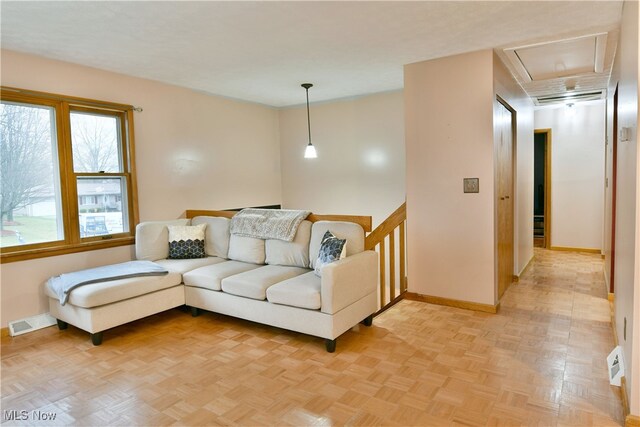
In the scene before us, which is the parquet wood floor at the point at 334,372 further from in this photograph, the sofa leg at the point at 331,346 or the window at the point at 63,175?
the window at the point at 63,175

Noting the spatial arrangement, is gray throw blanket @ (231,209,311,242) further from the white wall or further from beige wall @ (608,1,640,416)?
the white wall

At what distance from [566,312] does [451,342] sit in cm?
142

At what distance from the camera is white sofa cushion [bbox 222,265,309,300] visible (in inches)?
129

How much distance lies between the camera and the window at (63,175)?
3.40m

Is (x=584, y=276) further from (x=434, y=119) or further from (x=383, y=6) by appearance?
(x=383, y=6)

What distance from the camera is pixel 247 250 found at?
4.03m

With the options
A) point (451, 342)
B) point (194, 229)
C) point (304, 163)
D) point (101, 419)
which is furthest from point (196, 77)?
point (451, 342)

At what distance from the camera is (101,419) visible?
2170mm

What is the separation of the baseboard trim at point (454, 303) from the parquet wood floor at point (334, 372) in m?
0.09

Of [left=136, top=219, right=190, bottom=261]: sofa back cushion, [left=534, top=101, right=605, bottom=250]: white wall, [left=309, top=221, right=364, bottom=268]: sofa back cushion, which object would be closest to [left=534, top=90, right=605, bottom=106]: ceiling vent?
[left=534, top=101, right=605, bottom=250]: white wall

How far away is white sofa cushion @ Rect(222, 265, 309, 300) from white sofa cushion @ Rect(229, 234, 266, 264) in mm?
327

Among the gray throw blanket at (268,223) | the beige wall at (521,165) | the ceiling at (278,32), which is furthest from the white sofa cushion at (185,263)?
the beige wall at (521,165)

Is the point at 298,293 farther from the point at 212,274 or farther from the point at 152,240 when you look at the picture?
the point at 152,240

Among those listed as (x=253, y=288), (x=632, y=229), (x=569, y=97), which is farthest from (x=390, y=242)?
(x=569, y=97)
